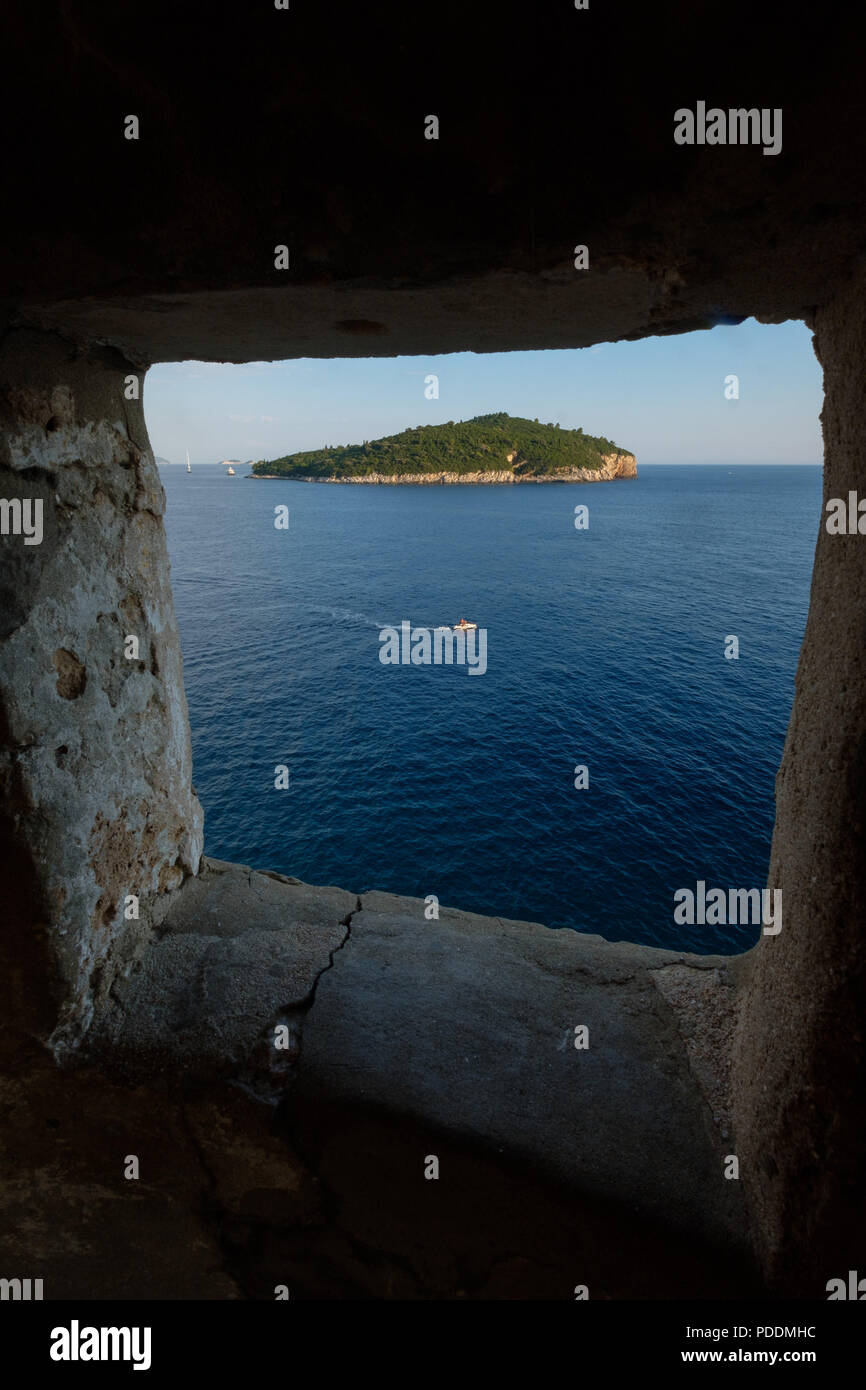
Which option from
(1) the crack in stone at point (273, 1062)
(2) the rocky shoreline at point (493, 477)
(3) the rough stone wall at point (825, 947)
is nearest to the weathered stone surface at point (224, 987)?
(1) the crack in stone at point (273, 1062)

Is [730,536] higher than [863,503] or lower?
higher

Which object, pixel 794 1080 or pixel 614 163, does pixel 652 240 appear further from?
pixel 794 1080

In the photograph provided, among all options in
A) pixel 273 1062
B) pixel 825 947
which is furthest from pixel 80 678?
pixel 825 947

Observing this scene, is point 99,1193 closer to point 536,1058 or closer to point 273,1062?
point 273,1062

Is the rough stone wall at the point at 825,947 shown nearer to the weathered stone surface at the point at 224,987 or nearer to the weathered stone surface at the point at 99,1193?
the weathered stone surface at the point at 224,987

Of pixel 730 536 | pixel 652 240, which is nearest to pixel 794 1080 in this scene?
pixel 652 240
